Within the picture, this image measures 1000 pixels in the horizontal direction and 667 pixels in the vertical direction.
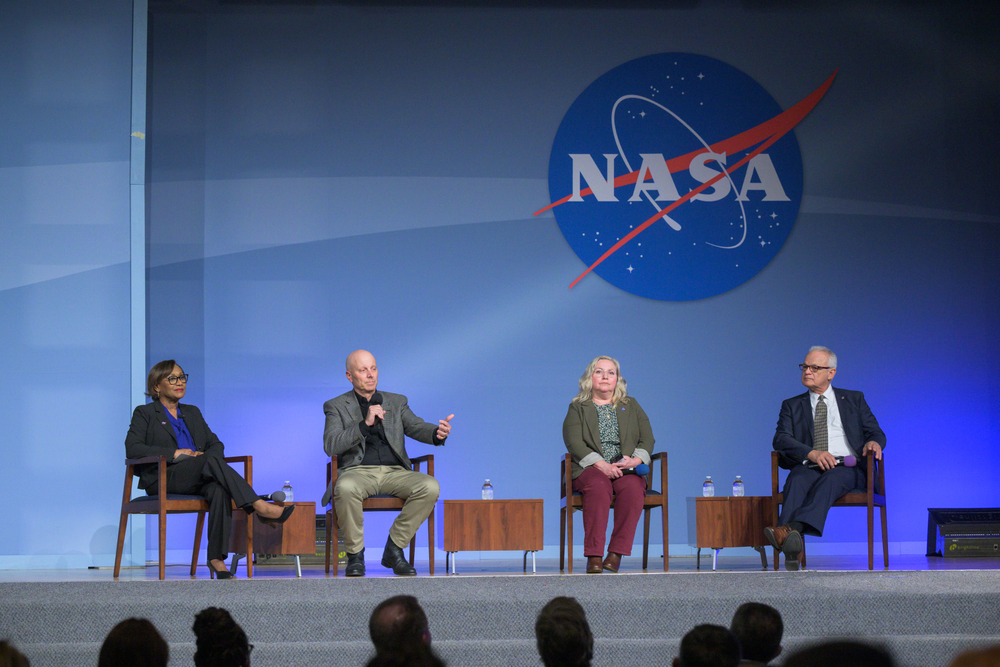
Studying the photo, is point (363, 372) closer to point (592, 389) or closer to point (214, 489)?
point (214, 489)

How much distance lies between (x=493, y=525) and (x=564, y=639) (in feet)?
9.85

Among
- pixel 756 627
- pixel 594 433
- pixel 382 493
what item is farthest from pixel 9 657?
pixel 594 433

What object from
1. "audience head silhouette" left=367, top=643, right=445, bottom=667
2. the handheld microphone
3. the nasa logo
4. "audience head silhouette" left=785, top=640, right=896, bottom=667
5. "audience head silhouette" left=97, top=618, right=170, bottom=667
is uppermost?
the nasa logo

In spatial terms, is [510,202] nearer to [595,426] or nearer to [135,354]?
[595,426]

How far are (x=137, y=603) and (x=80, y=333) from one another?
99.5 inches

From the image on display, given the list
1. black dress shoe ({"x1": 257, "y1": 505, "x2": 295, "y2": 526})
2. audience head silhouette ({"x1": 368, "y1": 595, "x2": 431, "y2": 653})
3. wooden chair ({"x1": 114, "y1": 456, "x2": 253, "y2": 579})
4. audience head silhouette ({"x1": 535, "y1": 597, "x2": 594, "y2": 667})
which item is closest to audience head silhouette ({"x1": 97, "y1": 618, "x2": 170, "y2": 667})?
audience head silhouette ({"x1": 368, "y1": 595, "x2": 431, "y2": 653})

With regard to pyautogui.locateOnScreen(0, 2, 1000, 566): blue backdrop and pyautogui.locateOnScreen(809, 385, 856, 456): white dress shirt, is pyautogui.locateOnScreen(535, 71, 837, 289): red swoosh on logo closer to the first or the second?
pyautogui.locateOnScreen(0, 2, 1000, 566): blue backdrop

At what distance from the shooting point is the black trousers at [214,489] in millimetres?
4422

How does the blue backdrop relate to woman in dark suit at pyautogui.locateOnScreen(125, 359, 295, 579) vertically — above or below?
above

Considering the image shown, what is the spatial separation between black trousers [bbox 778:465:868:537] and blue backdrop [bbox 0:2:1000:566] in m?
1.28

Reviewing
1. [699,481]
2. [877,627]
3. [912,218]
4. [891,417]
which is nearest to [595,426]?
[699,481]

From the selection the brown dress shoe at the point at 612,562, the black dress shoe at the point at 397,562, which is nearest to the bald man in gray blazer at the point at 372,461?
the black dress shoe at the point at 397,562

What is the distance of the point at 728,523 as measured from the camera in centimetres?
488

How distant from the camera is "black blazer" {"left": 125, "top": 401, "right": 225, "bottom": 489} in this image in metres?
4.48
